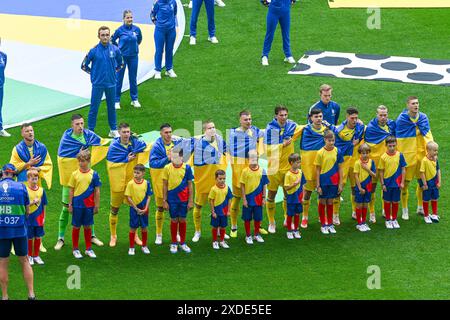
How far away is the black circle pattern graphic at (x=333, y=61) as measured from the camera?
75.5 ft

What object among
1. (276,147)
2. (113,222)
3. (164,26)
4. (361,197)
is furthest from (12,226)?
(164,26)

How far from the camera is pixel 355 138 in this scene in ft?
56.3

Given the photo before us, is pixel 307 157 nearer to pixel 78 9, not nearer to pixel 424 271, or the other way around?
pixel 424 271

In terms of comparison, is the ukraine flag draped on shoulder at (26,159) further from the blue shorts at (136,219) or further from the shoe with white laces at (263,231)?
the shoe with white laces at (263,231)

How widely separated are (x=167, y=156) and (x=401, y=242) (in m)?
3.53

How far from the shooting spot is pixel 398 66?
75.2ft

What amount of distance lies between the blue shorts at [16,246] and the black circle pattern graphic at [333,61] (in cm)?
1001

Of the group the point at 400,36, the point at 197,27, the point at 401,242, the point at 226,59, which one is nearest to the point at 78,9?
the point at 197,27

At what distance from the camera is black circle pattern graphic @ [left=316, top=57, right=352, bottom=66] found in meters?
23.0

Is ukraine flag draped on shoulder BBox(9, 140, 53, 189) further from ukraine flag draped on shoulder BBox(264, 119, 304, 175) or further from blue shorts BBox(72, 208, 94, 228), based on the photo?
ukraine flag draped on shoulder BBox(264, 119, 304, 175)

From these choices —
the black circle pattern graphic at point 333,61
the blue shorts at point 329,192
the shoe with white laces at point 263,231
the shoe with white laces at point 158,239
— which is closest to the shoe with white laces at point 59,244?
the shoe with white laces at point 158,239

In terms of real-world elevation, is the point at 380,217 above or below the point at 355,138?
below

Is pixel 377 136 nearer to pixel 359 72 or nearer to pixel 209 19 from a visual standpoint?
pixel 359 72

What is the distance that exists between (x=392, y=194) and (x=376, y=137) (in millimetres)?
886
